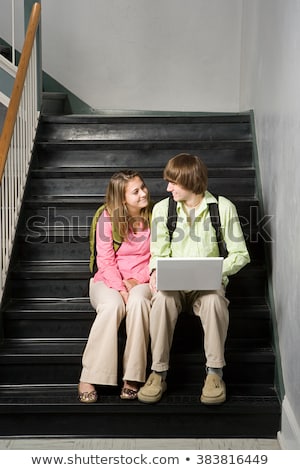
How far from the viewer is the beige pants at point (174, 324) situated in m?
3.22

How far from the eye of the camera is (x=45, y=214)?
167 inches

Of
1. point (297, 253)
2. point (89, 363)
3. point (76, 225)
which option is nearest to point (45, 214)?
point (76, 225)

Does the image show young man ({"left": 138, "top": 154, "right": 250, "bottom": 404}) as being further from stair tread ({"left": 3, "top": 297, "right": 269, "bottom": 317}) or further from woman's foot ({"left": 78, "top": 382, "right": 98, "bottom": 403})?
stair tread ({"left": 3, "top": 297, "right": 269, "bottom": 317})

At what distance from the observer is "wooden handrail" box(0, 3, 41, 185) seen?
3.73 meters

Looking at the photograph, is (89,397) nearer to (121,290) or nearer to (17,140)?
(121,290)

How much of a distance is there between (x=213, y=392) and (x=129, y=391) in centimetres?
40

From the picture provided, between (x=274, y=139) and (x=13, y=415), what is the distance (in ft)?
6.39

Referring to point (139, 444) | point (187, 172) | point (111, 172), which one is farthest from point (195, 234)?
point (111, 172)

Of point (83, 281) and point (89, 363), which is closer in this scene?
point (89, 363)

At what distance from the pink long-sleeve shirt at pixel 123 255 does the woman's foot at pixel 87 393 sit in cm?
52

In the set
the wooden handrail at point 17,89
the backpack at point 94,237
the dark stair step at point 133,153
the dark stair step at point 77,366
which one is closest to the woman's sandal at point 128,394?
the dark stair step at point 77,366

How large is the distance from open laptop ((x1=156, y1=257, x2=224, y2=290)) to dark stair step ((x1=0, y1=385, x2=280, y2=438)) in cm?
59

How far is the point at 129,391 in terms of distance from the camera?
332cm

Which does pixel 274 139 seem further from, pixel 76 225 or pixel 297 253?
pixel 76 225
